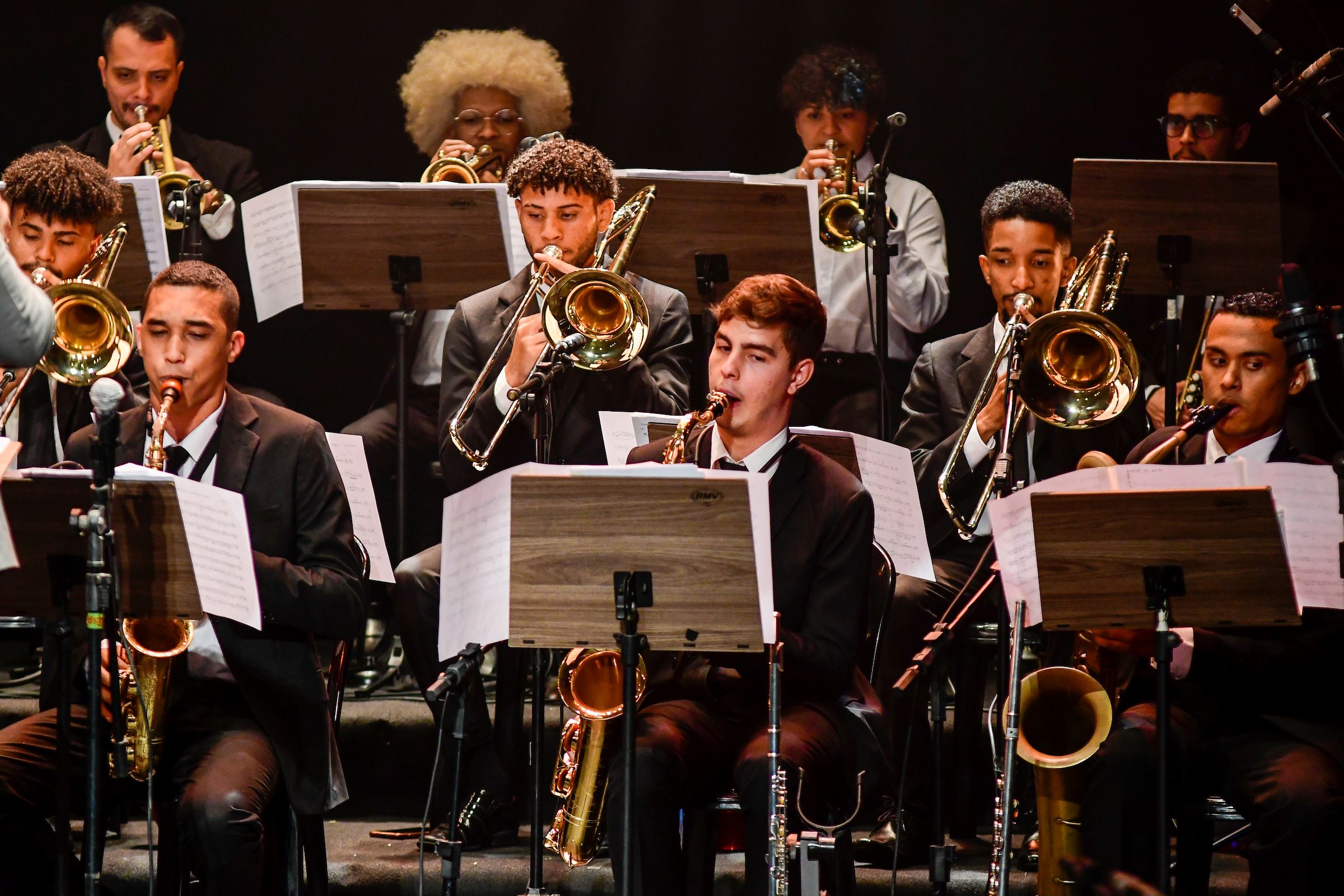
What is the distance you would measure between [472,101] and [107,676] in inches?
139

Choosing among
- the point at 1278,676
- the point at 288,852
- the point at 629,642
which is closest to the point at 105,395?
the point at 629,642

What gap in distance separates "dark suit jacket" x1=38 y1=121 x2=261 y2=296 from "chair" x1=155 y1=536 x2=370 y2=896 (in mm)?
2828

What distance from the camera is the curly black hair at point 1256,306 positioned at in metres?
4.30

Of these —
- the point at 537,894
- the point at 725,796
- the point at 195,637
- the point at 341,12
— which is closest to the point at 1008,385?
the point at 725,796

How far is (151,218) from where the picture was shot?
17.3ft

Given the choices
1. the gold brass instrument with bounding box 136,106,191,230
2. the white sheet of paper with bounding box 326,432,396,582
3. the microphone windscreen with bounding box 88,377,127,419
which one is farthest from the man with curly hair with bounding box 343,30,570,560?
the microphone windscreen with bounding box 88,377,127,419

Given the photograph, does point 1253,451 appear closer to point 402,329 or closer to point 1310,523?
point 1310,523

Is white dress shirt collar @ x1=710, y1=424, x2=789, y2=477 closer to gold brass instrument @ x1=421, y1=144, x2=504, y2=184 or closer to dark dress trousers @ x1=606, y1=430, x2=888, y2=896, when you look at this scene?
dark dress trousers @ x1=606, y1=430, x2=888, y2=896

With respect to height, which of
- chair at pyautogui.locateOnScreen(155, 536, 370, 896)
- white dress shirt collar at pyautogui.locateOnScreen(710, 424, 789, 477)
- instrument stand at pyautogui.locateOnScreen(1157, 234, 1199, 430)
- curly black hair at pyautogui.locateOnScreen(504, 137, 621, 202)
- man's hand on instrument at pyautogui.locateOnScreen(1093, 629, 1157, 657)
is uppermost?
curly black hair at pyautogui.locateOnScreen(504, 137, 621, 202)

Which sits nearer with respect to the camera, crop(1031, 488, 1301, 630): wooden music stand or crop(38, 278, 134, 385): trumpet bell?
crop(1031, 488, 1301, 630): wooden music stand

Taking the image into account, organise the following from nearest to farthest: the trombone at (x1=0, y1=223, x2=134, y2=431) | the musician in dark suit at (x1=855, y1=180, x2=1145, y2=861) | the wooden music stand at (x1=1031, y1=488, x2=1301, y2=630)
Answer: the wooden music stand at (x1=1031, y1=488, x2=1301, y2=630) < the trombone at (x1=0, y1=223, x2=134, y2=431) < the musician in dark suit at (x1=855, y1=180, x2=1145, y2=861)

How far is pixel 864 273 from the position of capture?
250 inches

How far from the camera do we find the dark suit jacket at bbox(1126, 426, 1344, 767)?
12.9 ft

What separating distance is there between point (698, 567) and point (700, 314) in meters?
3.21
